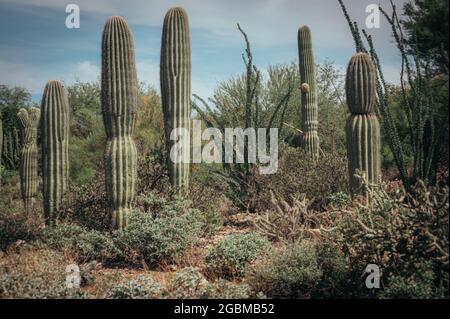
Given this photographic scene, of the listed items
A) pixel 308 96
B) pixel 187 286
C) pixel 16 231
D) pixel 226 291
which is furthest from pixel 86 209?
pixel 308 96

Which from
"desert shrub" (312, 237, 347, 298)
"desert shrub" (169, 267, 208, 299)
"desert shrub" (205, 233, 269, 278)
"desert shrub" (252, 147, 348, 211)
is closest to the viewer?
"desert shrub" (169, 267, 208, 299)

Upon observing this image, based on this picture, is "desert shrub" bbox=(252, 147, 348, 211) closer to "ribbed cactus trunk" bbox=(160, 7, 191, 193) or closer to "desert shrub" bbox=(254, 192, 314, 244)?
"desert shrub" bbox=(254, 192, 314, 244)

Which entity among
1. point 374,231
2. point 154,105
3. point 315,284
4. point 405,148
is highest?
point 154,105

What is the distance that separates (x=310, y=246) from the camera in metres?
6.38

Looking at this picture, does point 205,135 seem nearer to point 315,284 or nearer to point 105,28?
point 105,28

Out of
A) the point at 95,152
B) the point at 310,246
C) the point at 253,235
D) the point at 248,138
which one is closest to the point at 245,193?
the point at 248,138

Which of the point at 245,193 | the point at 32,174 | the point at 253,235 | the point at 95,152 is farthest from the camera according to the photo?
the point at 95,152

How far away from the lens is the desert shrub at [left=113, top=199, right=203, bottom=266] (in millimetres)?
7258

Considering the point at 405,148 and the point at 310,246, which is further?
the point at 405,148

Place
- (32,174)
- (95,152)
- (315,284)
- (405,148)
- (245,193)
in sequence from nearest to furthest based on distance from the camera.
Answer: (315,284) → (245,193) → (32,174) → (405,148) → (95,152)

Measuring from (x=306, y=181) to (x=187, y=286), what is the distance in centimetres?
462

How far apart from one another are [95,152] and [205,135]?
12.5ft

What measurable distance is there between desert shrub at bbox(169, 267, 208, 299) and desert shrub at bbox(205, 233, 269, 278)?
92 centimetres

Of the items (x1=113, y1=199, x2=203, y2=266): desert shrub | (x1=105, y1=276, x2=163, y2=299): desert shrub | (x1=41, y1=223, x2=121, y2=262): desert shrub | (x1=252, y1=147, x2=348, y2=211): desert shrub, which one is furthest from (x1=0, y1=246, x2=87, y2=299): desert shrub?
(x1=252, y1=147, x2=348, y2=211): desert shrub
